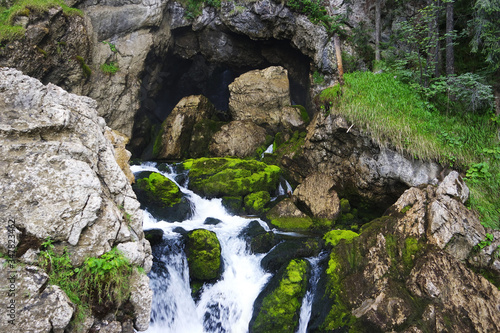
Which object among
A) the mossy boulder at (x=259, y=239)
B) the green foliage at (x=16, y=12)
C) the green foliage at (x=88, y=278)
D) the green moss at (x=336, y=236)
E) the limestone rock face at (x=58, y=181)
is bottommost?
the green moss at (x=336, y=236)

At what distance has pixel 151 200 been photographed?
10.6 metres

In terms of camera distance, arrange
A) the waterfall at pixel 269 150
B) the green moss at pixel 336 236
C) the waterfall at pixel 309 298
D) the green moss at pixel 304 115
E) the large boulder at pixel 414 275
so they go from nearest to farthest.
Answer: the large boulder at pixel 414 275
the waterfall at pixel 309 298
the green moss at pixel 336 236
the waterfall at pixel 269 150
the green moss at pixel 304 115

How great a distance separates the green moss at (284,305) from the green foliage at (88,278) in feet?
11.5

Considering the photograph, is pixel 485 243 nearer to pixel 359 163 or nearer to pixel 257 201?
pixel 359 163

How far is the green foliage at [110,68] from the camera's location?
15167mm

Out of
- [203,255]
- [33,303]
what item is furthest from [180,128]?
[33,303]

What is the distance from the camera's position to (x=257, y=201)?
11273 millimetres

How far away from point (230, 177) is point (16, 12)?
35.7 ft

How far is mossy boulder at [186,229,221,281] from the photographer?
294 inches

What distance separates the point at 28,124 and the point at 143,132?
47.1 ft

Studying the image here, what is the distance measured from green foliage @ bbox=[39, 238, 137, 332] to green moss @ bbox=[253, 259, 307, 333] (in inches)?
138

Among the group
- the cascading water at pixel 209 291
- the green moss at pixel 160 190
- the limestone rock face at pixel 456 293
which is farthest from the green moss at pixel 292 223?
the limestone rock face at pixel 456 293

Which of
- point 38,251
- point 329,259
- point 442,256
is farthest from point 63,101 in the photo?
point 442,256

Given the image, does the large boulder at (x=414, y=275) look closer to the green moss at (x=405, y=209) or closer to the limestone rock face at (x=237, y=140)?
the green moss at (x=405, y=209)
